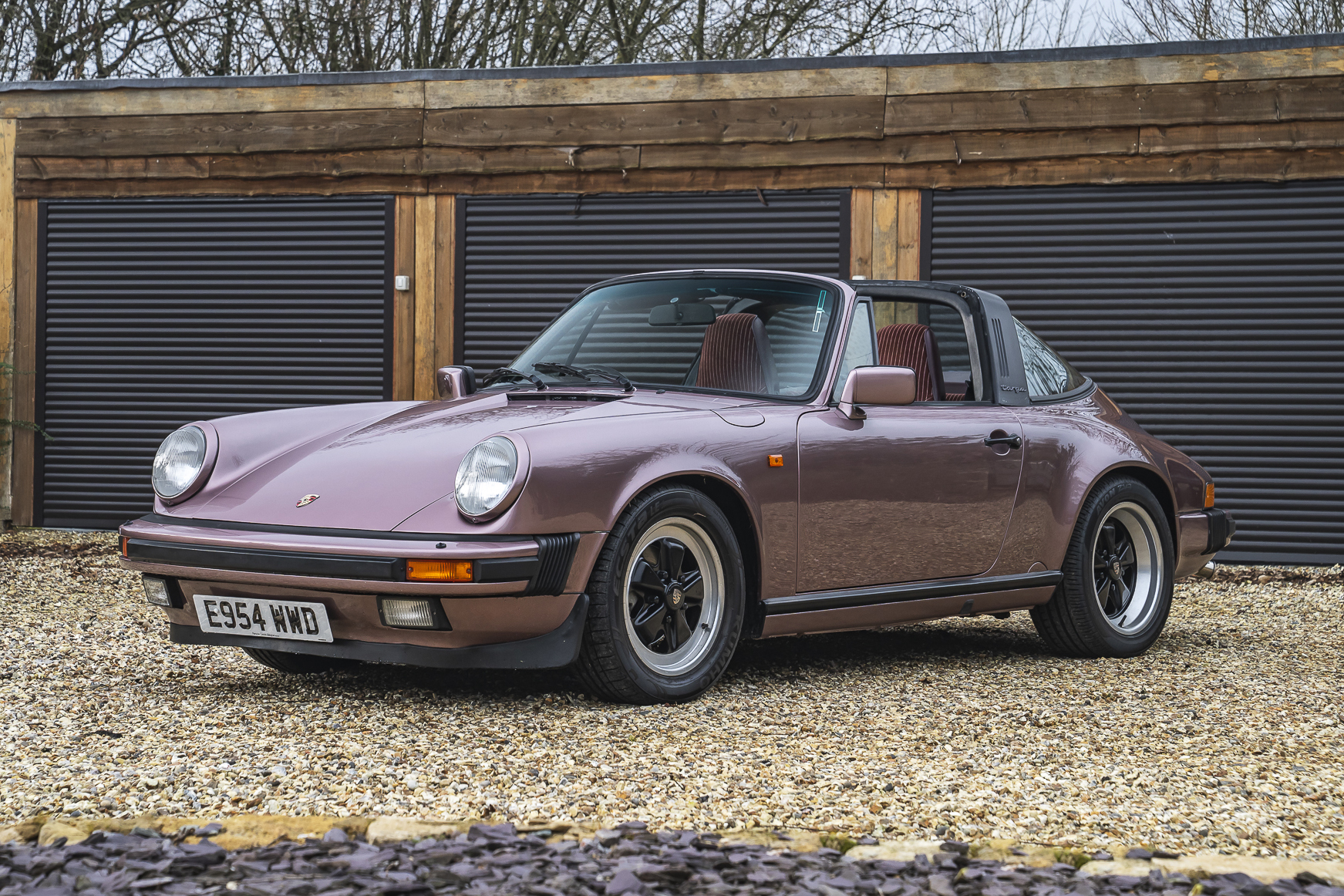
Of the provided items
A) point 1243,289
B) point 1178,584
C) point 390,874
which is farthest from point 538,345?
point 1243,289

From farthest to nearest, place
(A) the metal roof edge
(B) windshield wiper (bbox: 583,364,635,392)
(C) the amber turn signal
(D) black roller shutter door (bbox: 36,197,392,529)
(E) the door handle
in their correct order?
(D) black roller shutter door (bbox: 36,197,392,529) < (A) the metal roof edge < (E) the door handle < (B) windshield wiper (bbox: 583,364,635,392) < (C) the amber turn signal

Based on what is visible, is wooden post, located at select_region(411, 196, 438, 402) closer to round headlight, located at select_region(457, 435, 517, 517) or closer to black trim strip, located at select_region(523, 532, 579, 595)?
round headlight, located at select_region(457, 435, 517, 517)

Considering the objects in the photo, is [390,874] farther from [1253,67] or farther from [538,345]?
[1253,67]

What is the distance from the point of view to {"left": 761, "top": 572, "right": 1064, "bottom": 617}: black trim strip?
462 cm

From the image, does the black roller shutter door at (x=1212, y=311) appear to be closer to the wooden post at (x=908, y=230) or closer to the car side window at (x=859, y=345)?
the wooden post at (x=908, y=230)

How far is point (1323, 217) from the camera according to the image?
31.0 ft

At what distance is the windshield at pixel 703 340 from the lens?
493cm

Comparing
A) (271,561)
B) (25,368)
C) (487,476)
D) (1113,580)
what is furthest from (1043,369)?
(25,368)

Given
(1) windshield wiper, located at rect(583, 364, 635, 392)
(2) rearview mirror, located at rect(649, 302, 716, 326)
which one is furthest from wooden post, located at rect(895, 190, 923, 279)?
(1) windshield wiper, located at rect(583, 364, 635, 392)

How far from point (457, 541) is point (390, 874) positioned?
1395 millimetres

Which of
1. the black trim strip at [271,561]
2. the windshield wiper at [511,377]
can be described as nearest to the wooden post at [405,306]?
the windshield wiper at [511,377]

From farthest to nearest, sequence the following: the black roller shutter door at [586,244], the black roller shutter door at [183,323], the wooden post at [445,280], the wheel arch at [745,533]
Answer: the black roller shutter door at [183,323], the wooden post at [445,280], the black roller shutter door at [586,244], the wheel arch at [745,533]

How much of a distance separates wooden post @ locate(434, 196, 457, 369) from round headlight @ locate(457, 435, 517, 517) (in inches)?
266

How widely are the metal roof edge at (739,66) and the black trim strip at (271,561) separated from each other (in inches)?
257
